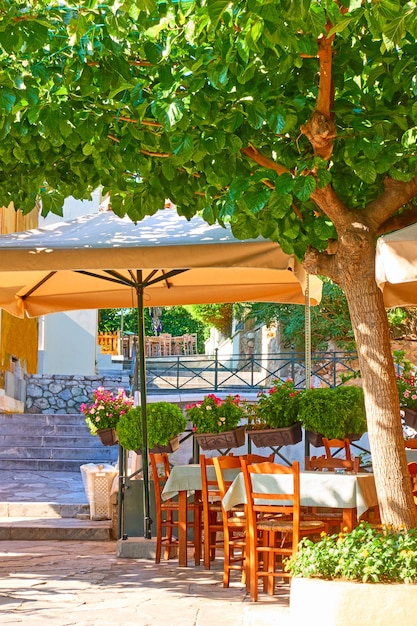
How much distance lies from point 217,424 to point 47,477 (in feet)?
18.8

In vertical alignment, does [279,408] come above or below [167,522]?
above

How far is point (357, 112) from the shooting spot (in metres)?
4.52

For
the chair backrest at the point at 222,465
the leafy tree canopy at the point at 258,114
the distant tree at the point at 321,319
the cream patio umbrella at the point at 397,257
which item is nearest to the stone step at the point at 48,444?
the distant tree at the point at 321,319

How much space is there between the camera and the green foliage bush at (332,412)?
24.9 feet

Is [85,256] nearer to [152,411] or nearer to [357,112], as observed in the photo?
[152,411]

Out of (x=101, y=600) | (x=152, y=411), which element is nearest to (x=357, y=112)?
(x=101, y=600)

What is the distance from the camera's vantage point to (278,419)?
7.82 m

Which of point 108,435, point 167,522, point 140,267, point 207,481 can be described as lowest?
point 167,522

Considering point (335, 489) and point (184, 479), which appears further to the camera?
point (184, 479)

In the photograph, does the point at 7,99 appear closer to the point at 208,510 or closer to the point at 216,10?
the point at 216,10

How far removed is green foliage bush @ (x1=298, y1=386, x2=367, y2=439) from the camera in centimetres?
759

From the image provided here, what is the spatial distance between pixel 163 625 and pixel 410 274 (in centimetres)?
232

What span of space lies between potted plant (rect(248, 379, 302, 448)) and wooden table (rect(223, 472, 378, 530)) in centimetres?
210

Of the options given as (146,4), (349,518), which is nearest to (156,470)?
(349,518)
